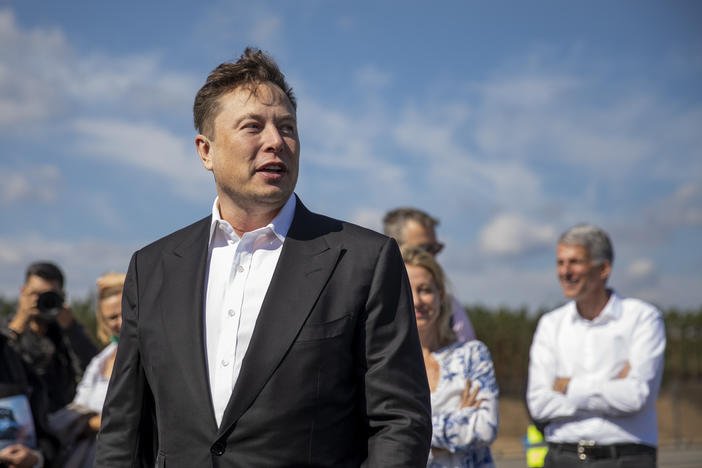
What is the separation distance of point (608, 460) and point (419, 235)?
1.95m

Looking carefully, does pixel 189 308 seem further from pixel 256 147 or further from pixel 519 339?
pixel 519 339

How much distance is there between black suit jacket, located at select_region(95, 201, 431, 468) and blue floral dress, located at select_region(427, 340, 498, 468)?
1.54 meters

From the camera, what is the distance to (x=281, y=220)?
272 centimetres

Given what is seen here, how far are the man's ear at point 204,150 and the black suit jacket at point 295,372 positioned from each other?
1.10 feet

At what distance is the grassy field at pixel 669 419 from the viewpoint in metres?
17.7

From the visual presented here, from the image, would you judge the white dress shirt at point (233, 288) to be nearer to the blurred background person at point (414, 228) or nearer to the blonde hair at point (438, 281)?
the blonde hair at point (438, 281)

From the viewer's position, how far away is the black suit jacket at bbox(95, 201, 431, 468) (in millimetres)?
2398

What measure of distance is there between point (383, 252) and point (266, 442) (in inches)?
26.6

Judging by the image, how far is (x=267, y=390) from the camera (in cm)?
241

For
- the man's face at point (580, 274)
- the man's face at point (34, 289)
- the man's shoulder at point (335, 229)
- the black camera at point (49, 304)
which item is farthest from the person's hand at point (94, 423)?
the man's face at point (580, 274)

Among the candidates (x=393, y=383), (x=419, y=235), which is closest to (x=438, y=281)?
(x=419, y=235)

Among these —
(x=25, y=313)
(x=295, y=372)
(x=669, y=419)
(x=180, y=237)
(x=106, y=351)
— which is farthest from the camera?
(x=669, y=419)

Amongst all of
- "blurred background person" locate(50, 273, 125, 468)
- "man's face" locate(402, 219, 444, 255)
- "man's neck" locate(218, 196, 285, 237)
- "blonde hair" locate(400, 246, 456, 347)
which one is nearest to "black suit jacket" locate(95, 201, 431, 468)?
"man's neck" locate(218, 196, 285, 237)

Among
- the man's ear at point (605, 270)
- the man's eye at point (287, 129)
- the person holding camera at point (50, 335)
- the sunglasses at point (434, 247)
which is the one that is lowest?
the person holding camera at point (50, 335)
